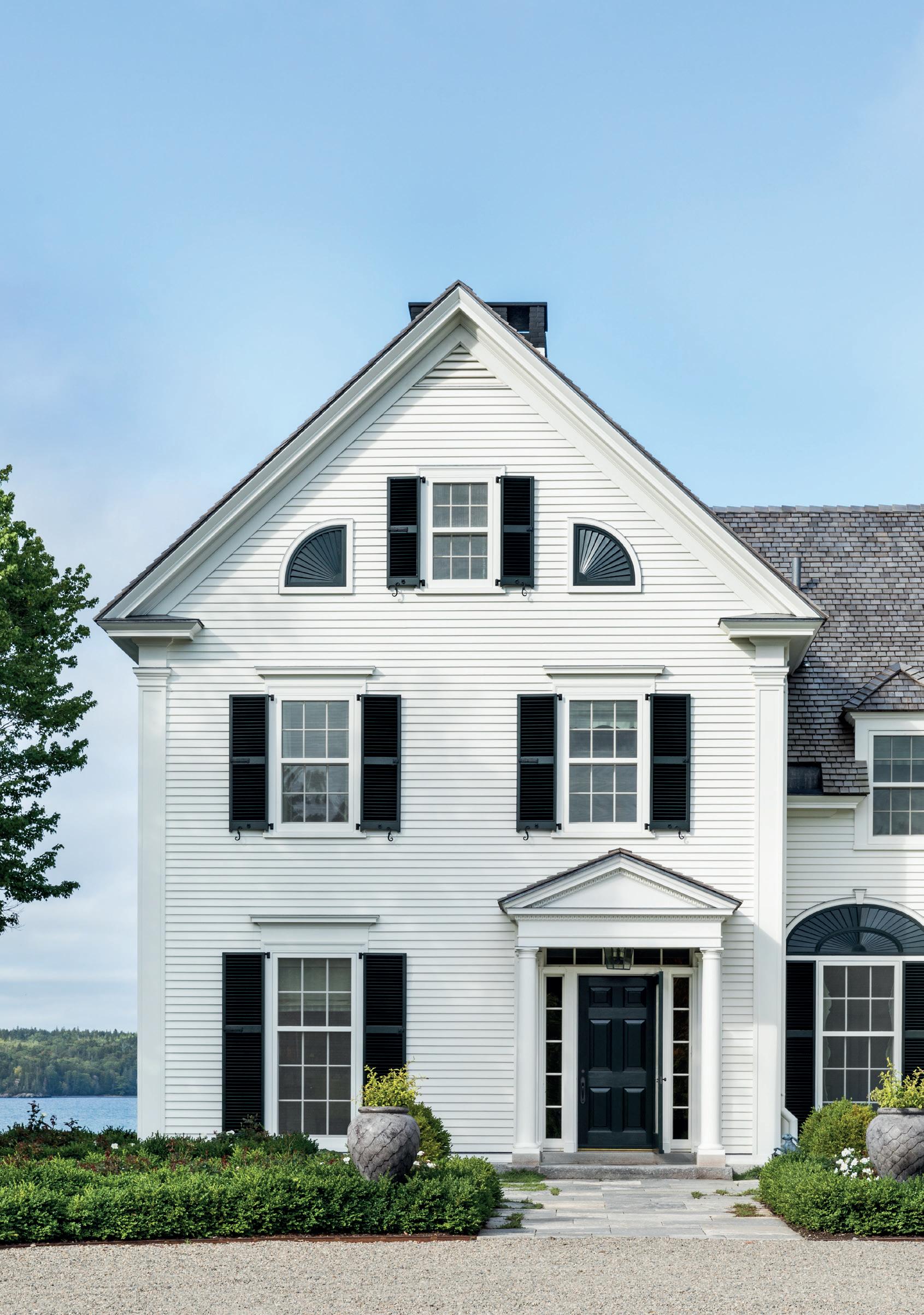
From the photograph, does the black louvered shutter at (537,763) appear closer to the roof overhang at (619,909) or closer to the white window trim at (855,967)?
the roof overhang at (619,909)

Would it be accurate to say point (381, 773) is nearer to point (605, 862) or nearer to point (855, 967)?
point (605, 862)

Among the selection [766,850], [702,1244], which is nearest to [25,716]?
[766,850]

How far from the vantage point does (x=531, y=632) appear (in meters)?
18.9

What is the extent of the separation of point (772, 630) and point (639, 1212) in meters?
7.07

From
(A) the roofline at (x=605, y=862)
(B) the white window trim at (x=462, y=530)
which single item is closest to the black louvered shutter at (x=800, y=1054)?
(A) the roofline at (x=605, y=862)

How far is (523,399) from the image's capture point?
1916 cm

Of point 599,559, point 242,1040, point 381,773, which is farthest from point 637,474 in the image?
point 242,1040

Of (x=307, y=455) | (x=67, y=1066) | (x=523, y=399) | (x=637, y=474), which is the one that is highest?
(x=523, y=399)

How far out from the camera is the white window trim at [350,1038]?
18.2m

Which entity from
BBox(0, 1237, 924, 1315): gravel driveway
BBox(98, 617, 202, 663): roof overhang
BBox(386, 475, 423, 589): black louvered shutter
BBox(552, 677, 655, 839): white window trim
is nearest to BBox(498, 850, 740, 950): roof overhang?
BBox(552, 677, 655, 839): white window trim

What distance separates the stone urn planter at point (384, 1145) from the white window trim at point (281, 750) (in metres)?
4.70

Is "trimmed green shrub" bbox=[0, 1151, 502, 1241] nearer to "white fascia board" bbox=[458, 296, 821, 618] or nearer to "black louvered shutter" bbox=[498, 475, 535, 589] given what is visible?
"black louvered shutter" bbox=[498, 475, 535, 589]

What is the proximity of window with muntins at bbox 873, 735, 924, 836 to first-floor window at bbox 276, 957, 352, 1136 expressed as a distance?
7.34 metres

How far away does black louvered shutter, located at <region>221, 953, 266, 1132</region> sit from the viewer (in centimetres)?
1823
